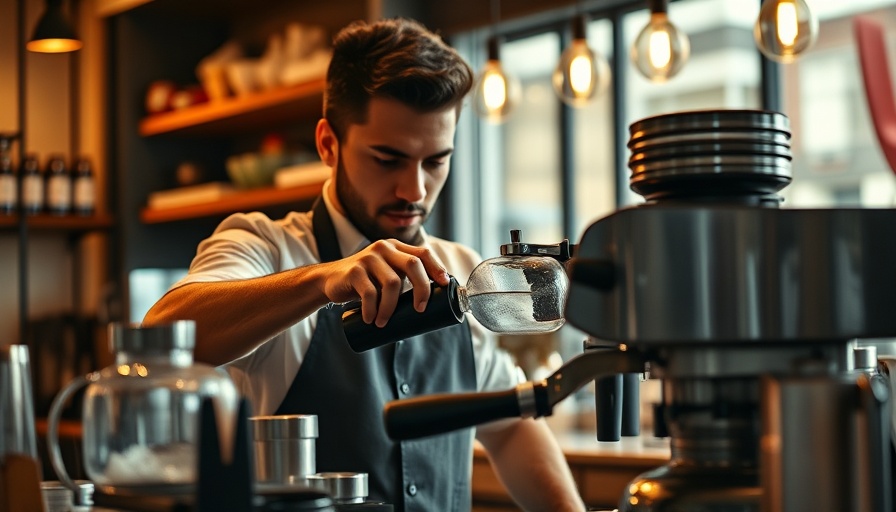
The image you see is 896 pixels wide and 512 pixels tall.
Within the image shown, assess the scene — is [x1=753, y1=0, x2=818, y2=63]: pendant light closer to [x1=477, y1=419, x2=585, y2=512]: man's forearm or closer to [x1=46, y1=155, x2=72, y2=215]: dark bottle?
[x1=477, y1=419, x2=585, y2=512]: man's forearm

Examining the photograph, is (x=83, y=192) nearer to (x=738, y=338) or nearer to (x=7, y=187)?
(x=7, y=187)

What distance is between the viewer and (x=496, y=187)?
4.25m

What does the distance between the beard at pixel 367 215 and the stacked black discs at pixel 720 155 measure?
99 cm

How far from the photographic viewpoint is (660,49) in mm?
2602

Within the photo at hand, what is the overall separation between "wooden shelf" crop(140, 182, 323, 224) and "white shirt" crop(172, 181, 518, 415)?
189cm

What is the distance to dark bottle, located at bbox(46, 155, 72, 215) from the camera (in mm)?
4621

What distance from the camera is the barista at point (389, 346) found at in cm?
179

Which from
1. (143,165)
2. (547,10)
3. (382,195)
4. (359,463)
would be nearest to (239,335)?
(359,463)

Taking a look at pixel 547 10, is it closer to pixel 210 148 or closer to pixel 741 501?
pixel 210 148

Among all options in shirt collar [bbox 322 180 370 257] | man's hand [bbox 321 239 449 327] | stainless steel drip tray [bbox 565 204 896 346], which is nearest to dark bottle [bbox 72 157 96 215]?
shirt collar [bbox 322 180 370 257]

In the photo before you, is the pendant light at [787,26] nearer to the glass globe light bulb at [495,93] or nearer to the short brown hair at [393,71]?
the short brown hair at [393,71]

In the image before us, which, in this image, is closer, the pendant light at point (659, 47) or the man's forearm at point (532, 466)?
the man's forearm at point (532, 466)

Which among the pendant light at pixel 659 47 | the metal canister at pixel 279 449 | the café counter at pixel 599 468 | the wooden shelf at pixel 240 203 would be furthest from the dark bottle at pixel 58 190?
the metal canister at pixel 279 449

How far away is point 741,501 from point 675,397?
101mm
